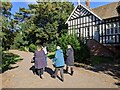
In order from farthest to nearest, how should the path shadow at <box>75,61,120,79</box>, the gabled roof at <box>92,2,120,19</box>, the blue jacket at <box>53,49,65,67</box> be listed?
the gabled roof at <box>92,2,120,19</box> < the path shadow at <box>75,61,120,79</box> < the blue jacket at <box>53,49,65,67</box>

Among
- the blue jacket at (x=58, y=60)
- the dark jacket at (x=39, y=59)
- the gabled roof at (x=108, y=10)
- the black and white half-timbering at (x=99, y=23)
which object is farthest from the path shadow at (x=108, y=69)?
the gabled roof at (x=108, y=10)

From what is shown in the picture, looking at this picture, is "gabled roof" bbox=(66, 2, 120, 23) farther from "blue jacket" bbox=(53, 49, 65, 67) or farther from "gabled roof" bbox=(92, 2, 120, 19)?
"blue jacket" bbox=(53, 49, 65, 67)

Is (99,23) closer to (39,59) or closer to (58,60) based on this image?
(39,59)

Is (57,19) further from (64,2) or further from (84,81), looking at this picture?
(84,81)

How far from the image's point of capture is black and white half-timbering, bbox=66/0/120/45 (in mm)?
32125

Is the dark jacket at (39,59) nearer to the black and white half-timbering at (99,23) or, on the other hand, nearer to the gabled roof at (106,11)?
the black and white half-timbering at (99,23)

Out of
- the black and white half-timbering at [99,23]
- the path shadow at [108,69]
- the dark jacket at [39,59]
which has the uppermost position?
the black and white half-timbering at [99,23]

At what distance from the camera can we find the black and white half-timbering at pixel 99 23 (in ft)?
105

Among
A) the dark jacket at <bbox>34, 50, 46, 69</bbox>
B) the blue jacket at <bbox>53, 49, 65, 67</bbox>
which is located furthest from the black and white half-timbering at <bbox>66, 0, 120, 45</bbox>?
the blue jacket at <bbox>53, 49, 65, 67</bbox>

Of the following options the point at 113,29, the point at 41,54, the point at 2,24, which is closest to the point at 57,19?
the point at 113,29

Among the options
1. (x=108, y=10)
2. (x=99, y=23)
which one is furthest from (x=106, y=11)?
(x=99, y=23)

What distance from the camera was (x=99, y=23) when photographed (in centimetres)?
3447

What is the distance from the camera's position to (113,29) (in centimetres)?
3219

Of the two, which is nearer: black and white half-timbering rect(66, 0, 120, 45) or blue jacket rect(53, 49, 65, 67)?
blue jacket rect(53, 49, 65, 67)
